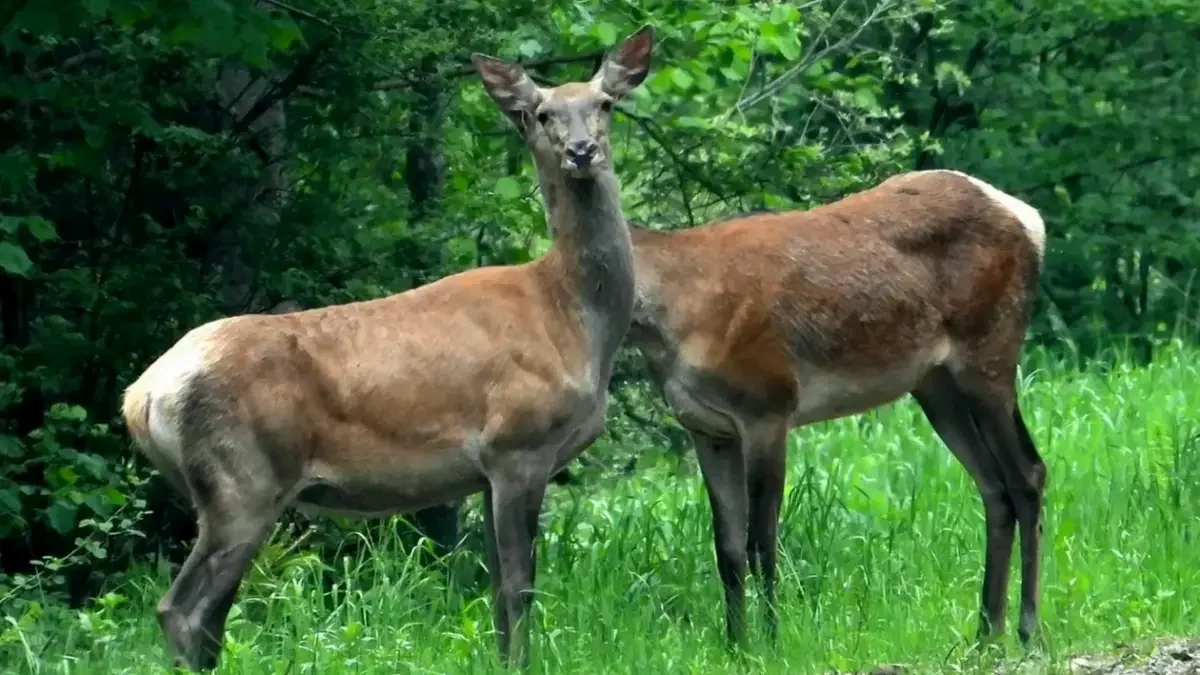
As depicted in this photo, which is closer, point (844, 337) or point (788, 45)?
point (844, 337)

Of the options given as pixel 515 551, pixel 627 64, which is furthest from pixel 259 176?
pixel 515 551

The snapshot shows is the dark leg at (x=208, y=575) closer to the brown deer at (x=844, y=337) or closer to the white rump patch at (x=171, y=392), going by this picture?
the white rump patch at (x=171, y=392)

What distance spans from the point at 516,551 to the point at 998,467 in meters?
2.14

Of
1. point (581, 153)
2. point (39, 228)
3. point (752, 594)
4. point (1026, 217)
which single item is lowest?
point (752, 594)

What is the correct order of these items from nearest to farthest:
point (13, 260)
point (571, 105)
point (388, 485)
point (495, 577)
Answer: point (388, 485) → point (495, 577) → point (571, 105) → point (13, 260)

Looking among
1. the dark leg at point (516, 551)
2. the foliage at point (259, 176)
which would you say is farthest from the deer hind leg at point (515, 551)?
the foliage at point (259, 176)

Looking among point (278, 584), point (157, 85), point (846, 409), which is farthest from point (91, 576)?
point (846, 409)

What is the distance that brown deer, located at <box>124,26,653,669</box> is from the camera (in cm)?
→ 607

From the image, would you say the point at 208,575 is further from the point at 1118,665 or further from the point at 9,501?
the point at 1118,665

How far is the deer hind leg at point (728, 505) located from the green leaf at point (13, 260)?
2541 mm

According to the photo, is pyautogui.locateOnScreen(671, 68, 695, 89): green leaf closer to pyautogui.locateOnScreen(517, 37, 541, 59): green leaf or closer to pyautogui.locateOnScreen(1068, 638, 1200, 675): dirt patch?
pyautogui.locateOnScreen(517, 37, 541, 59): green leaf

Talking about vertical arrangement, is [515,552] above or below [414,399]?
below

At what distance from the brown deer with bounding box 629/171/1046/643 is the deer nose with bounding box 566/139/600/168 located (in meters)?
0.86

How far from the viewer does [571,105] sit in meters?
6.79
